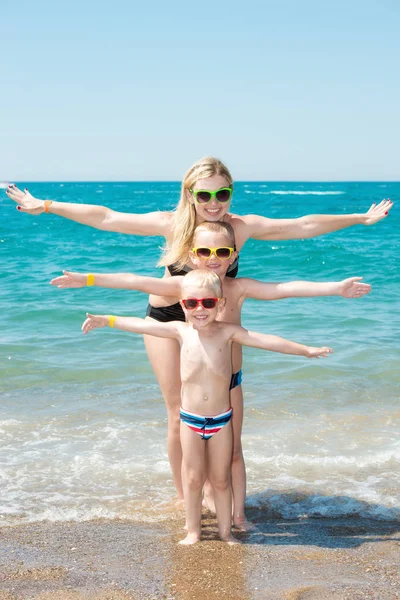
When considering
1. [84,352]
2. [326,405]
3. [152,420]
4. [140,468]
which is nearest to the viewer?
[140,468]

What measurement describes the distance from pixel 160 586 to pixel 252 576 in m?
0.47

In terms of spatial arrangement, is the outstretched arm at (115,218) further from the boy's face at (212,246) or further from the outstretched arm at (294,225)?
the outstretched arm at (294,225)

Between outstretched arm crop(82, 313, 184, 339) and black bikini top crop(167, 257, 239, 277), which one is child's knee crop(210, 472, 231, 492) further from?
black bikini top crop(167, 257, 239, 277)

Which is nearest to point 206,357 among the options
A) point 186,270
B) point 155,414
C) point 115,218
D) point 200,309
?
point 200,309

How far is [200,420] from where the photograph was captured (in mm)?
4215

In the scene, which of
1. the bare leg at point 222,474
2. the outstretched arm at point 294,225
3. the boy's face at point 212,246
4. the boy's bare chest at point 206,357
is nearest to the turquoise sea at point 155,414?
the bare leg at point 222,474

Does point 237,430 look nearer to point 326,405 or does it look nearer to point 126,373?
point 326,405

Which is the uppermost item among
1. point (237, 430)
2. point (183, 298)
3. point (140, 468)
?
point (183, 298)

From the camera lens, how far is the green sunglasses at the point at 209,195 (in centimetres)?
429

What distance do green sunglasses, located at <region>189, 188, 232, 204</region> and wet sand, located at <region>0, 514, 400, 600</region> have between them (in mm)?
1911

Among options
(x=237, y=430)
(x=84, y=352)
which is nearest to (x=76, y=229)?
(x=84, y=352)

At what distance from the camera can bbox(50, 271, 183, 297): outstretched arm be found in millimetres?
4172

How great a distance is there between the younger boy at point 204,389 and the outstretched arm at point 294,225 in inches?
19.3

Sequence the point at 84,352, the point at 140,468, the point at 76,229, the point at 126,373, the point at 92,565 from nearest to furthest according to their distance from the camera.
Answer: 1. the point at 92,565
2. the point at 140,468
3. the point at 126,373
4. the point at 84,352
5. the point at 76,229
